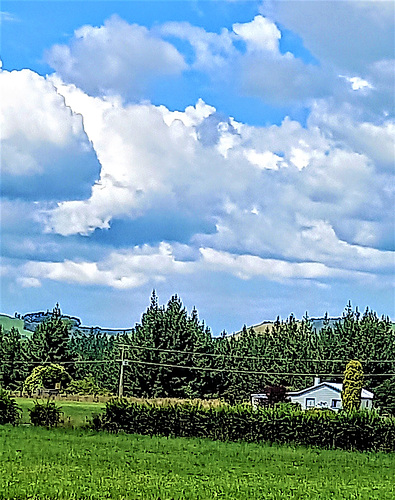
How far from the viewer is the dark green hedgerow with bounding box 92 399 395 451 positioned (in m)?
29.1

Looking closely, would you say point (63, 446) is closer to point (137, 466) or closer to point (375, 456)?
point (137, 466)

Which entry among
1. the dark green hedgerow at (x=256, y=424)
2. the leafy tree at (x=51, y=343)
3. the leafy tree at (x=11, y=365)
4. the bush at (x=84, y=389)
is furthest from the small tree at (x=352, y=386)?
the leafy tree at (x=11, y=365)

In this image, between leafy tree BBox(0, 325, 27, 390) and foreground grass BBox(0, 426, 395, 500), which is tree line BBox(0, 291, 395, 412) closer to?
leafy tree BBox(0, 325, 27, 390)

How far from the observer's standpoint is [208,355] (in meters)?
60.3

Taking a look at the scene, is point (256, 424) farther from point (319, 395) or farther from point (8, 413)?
point (319, 395)

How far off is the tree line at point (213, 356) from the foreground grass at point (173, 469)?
1120 inches

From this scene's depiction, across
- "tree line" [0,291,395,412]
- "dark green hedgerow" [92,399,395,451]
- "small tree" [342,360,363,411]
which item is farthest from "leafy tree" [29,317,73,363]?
"dark green hedgerow" [92,399,395,451]

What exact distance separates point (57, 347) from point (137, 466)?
161 feet

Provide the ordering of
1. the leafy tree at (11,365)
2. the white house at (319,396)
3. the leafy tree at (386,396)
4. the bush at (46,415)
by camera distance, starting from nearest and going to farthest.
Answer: the bush at (46,415) < the leafy tree at (386,396) < the white house at (319,396) < the leafy tree at (11,365)

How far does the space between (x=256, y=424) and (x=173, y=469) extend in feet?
35.1

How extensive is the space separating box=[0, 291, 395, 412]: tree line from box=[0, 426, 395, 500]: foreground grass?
28437mm

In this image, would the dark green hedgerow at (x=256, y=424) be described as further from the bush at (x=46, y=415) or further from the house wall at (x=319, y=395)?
the house wall at (x=319, y=395)

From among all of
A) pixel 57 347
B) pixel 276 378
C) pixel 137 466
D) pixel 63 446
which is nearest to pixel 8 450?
pixel 63 446

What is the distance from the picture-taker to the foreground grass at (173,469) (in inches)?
613
